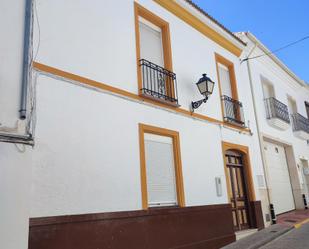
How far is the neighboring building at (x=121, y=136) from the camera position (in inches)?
172

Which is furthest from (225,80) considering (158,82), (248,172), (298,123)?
(298,123)

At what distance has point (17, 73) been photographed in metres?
4.31

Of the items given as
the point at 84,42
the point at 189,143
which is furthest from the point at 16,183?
the point at 189,143

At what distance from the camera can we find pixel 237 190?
9242mm

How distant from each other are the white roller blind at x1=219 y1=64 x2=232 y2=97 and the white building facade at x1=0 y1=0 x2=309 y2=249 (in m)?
0.22

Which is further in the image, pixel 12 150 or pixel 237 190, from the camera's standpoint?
pixel 237 190

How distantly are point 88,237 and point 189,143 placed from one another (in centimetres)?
350

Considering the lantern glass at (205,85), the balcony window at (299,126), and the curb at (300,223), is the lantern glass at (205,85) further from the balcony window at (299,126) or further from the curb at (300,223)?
the balcony window at (299,126)

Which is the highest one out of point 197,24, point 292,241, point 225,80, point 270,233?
point 197,24

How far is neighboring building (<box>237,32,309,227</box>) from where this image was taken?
452 inches

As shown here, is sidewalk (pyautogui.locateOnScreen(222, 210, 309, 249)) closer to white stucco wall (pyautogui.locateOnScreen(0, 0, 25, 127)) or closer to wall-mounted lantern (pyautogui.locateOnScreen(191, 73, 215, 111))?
wall-mounted lantern (pyautogui.locateOnScreen(191, 73, 215, 111))

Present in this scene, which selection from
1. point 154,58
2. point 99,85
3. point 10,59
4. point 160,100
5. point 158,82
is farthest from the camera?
point 154,58

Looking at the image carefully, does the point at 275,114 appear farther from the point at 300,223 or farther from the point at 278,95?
the point at 300,223

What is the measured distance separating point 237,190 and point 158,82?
4.29 m
